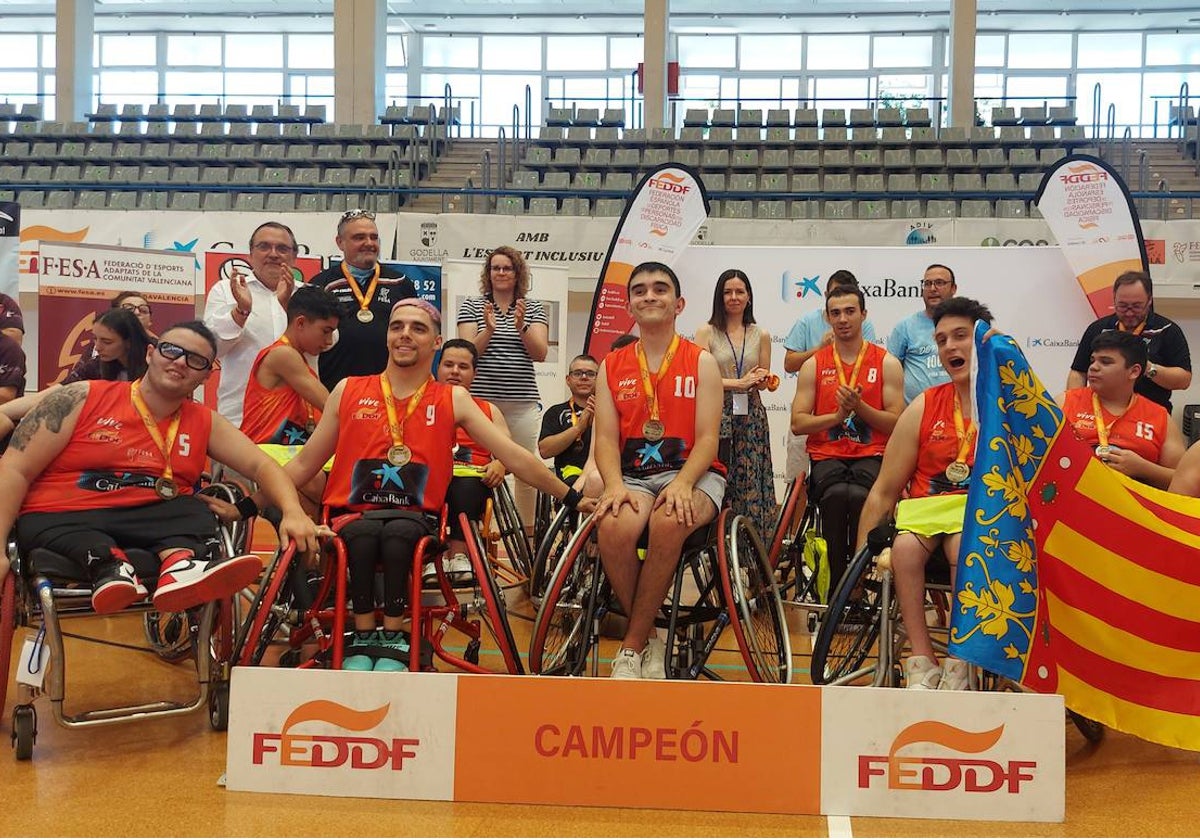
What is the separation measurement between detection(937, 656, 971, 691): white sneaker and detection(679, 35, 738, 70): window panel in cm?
1697

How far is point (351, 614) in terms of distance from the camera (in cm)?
298

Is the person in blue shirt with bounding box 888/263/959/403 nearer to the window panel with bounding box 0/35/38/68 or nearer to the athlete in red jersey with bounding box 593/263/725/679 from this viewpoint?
the athlete in red jersey with bounding box 593/263/725/679

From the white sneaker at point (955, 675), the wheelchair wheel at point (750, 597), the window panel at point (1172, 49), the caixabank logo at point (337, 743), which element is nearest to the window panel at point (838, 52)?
the window panel at point (1172, 49)

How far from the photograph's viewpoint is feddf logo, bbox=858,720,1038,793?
234 cm

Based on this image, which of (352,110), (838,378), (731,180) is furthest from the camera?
(352,110)

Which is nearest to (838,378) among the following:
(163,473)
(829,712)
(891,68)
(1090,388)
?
(1090,388)

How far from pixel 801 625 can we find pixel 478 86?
16221 millimetres

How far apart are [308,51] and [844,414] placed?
17479 mm

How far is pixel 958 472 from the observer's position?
10.2ft

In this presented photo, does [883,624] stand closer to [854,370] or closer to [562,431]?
[854,370]

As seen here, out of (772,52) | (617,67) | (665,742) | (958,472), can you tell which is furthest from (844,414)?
(617,67)

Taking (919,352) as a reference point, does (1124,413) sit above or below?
below

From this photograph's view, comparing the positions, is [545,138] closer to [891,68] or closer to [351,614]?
[891,68]

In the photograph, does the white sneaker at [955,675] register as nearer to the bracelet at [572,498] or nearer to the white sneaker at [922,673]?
the white sneaker at [922,673]
